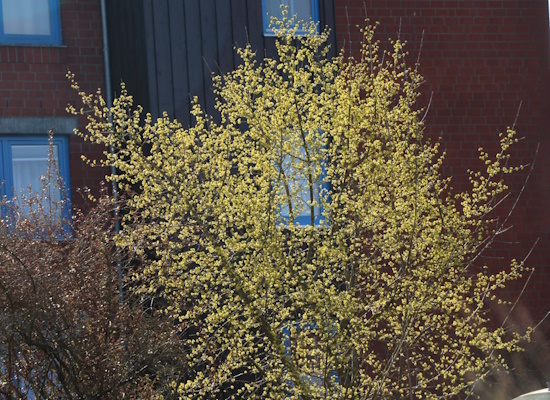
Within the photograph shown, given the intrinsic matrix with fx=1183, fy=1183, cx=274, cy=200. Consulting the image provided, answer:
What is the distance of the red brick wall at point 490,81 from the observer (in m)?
19.0

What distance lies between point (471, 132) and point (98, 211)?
297 inches

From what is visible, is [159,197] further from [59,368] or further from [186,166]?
[59,368]

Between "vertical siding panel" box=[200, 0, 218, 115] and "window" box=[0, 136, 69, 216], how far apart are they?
2271mm

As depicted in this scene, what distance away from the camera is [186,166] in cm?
1295

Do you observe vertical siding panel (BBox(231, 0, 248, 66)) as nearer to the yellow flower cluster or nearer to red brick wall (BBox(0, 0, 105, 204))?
red brick wall (BBox(0, 0, 105, 204))

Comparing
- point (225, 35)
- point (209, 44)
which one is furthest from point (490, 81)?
point (209, 44)

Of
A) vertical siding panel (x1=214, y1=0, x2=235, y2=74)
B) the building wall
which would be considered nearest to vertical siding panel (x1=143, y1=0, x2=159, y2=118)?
the building wall

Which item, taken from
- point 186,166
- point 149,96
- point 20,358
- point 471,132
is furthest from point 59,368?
point 471,132


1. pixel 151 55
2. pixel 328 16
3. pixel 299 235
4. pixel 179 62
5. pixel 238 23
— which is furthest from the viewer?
pixel 328 16

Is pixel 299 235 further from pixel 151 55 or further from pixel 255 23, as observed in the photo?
pixel 255 23

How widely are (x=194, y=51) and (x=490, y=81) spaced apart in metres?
5.34

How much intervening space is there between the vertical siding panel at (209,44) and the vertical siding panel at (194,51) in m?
0.06

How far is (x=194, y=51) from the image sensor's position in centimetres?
1683

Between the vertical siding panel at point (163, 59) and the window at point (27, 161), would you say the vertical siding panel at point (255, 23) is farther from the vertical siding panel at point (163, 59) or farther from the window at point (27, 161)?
the window at point (27, 161)
